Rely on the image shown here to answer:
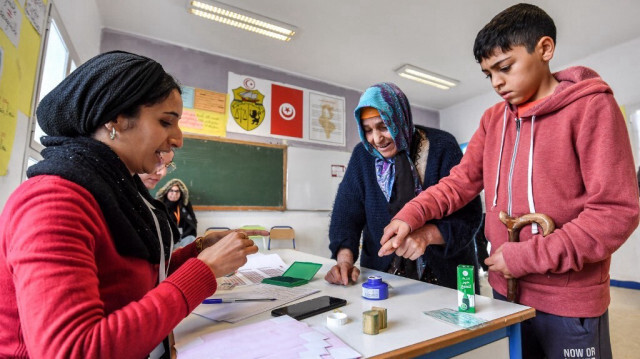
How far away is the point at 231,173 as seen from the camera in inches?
166

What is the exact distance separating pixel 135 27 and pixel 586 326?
4.37 metres

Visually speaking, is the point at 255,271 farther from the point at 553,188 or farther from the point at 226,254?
the point at 553,188

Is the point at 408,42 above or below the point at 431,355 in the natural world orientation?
above

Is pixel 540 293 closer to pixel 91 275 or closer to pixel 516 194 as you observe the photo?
pixel 516 194

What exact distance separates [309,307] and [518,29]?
96 centimetres

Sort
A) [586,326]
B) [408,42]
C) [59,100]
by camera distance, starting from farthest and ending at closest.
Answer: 1. [408,42]
2. [586,326]
3. [59,100]

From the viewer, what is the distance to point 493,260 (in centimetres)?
93

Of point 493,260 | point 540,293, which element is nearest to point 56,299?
point 493,260

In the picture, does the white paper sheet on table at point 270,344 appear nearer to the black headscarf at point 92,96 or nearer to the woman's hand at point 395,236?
the woman's hand at point 395,236

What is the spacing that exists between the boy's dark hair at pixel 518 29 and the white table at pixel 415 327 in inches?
28.5

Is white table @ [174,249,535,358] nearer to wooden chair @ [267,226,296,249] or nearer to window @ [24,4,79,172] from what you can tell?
window @ [24,4,79,172]

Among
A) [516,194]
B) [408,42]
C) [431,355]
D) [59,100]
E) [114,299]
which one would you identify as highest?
[408,42]

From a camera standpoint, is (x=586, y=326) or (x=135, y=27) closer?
(x=586, y=326)

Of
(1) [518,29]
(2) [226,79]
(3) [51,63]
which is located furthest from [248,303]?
(2) [226,79]
